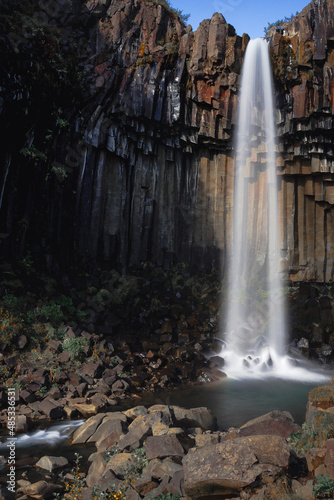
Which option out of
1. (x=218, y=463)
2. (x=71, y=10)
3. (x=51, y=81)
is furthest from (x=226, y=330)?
(x=71, y=10)

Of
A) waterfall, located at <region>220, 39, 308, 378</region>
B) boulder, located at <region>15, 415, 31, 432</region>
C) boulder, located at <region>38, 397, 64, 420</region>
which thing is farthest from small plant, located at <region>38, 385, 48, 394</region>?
waterfall, located at <region>220, 39, 308, 378</region>

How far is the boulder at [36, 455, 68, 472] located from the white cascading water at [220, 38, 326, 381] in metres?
9.66

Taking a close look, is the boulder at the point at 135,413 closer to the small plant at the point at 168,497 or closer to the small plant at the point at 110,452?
the small plant at the point at 110,452

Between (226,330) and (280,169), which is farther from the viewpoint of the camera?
(280,169)

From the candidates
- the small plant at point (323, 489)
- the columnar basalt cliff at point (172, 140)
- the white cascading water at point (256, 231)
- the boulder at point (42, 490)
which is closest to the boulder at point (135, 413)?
the boulder at point (42, 490)

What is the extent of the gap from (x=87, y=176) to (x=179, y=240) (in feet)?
18.5

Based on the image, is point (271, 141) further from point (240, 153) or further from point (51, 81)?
point (51, 81)

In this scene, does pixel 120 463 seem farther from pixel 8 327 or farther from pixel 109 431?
pixel 8 327

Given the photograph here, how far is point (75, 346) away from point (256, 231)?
446 inches

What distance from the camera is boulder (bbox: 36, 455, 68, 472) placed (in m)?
6.01

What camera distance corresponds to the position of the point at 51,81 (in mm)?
15430

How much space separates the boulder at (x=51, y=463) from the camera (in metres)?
6.01

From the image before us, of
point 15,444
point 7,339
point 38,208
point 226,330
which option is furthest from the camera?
point 226,330

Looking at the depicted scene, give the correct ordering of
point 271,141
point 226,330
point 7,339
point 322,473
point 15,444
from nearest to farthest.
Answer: point 322,473
point 15,444
point 7,339
point 226,330
point 271,141
